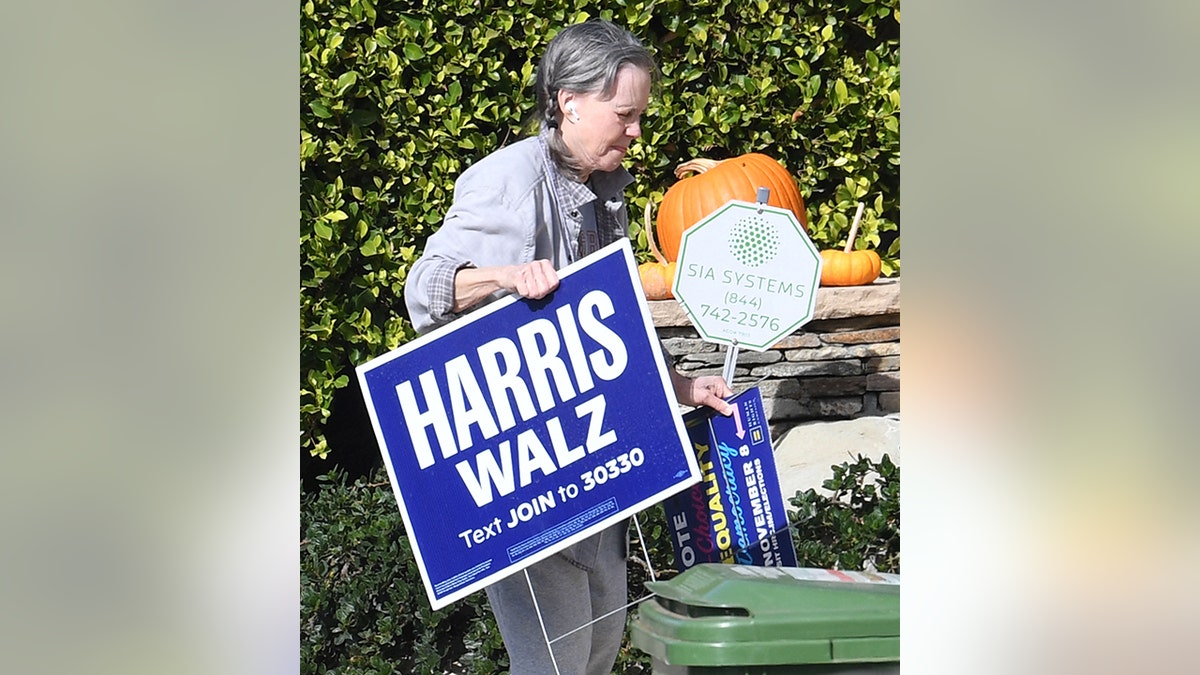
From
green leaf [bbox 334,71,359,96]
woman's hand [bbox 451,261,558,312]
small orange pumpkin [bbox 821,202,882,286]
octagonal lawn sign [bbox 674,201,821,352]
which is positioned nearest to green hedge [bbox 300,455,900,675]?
small orange pumpkin [bbox 821,202,882,286]

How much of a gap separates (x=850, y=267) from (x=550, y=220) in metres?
1.85

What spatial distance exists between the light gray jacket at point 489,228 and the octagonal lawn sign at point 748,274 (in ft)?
1.52

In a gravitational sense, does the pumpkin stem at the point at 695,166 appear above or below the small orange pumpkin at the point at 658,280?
above

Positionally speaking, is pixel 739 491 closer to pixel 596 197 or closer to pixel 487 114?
pixel 596 197

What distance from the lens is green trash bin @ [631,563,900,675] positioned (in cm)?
229

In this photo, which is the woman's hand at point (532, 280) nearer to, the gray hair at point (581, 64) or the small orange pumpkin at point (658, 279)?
the gray hair at point (581, 64)

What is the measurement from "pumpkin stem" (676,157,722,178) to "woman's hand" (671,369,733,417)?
144 cm

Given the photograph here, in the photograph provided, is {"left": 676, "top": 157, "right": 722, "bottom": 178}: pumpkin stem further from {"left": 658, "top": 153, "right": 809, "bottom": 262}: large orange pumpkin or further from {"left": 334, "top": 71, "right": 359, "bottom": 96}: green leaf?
{"left": 334, "top": 71, "right": 359, "bottom": 96}: green leaf

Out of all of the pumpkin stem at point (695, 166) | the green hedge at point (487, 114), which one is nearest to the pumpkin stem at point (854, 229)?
the green hedge at point (487, 114)

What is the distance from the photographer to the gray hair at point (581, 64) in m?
2.78

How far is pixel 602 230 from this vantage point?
296 centimetres
